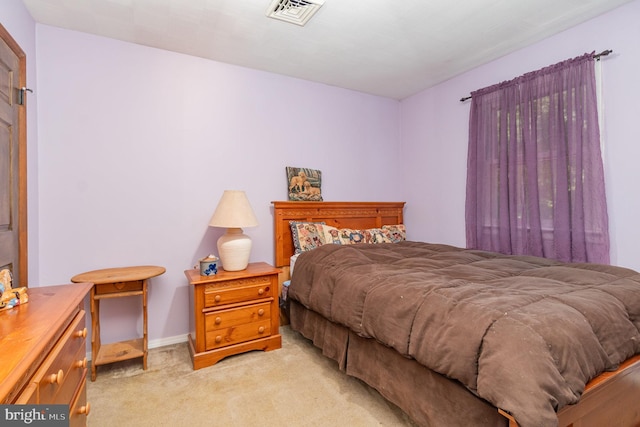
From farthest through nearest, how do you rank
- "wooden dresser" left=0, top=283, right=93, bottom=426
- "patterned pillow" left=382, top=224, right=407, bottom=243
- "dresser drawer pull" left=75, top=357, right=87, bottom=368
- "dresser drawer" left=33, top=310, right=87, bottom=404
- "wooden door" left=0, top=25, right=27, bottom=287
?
"patterned pillow" left=382, top=224, right=407, bottom=243
"wooden door" left=0, top=25, right=27, bottom=287
"dresser drawer pull" left=75, top=357, right=87, bottom=368
"dresser drawer" left=33, top=310, right=87, bottom=404
"wooden dresser" left=0, top=283, right=93, bottom=426

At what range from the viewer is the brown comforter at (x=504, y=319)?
1.05 metres

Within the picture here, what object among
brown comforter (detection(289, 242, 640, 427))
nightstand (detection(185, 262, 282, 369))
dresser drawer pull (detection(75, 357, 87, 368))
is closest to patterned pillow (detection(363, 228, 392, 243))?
brown comforter (detection(289, 242, 640, 427))

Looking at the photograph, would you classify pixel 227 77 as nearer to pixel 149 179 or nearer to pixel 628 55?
pixel 149 179

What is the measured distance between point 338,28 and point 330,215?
172 centimetres

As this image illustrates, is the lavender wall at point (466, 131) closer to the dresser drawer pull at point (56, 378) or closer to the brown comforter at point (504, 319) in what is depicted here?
the brown comforter at point (504, 319)

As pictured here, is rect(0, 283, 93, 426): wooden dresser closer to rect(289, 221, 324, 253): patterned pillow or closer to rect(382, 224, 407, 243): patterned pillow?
rect(289, 221, 324, 253): patterned pillow

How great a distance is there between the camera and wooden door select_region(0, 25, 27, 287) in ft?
5.38

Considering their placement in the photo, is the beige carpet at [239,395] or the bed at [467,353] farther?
the beige carpet at [239,395]

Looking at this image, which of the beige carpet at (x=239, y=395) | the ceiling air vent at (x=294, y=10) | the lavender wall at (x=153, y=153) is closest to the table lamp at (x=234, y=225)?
the lavender wall at (x=153, y=153)

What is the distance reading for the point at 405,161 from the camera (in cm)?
389

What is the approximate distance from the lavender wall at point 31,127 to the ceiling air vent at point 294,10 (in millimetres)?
1547

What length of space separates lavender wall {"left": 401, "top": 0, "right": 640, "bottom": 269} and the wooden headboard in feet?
1.23

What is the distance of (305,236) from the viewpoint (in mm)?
2982

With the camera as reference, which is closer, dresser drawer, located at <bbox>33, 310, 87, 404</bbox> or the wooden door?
dresser drawer, located at <bbox>33, 310, 87, 404</bbox>
